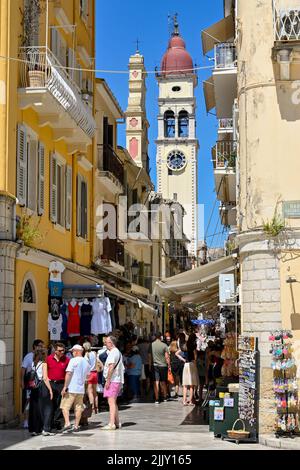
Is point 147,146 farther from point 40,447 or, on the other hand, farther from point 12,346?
point 40,447

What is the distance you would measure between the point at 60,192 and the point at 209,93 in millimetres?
5602

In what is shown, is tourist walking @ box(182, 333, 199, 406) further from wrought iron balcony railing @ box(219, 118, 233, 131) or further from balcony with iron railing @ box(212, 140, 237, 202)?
wrought iron balcony railing @ box(219, 118, 233, 131)

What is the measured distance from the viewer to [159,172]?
87.5m

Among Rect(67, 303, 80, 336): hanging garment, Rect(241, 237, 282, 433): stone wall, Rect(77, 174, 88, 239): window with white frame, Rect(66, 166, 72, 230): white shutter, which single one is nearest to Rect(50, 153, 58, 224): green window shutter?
Rect(66, 166, 72, 230): white shutter

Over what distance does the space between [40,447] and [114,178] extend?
16.6 meters

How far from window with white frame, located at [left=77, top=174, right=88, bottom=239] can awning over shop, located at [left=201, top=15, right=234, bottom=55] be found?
567 centimetres

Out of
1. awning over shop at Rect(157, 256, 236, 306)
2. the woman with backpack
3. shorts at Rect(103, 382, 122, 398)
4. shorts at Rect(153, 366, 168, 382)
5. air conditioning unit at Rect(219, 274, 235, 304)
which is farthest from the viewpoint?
shorts at Rect(153, 366, 168, 382)

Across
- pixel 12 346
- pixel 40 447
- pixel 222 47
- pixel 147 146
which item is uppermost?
pixel 147 146

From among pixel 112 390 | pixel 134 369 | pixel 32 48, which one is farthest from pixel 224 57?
pixel 112 390

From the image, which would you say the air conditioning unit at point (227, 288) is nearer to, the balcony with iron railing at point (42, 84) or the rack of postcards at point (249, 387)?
the rack of postcards at point (249, 387)

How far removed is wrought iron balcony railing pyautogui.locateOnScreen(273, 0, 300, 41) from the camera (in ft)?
43.9

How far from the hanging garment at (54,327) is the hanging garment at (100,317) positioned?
795 millimetres

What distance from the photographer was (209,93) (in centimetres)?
2234

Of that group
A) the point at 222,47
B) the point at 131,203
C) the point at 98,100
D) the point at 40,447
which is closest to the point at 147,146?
the point at 131,203
